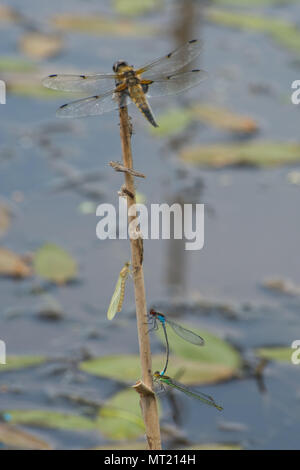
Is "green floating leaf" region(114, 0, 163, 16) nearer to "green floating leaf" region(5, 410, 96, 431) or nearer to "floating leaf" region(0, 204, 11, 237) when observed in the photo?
"floating leaf" region(0, 204, 11, 237)

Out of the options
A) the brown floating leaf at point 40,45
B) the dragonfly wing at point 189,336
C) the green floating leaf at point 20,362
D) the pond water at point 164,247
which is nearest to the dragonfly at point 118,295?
the dragonfly wing at point 189,336

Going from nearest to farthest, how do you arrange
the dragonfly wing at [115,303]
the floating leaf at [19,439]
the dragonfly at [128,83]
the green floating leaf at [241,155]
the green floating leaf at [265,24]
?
the dragonfly wing at [115,303], the dragonfly at [128,83], the floating leaf at [19,439], the green floating leaf at [241,155], the green floating leaf at [265,24]

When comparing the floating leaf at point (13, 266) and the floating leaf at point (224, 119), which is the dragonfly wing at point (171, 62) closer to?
the floating leaf at point (13, 266)

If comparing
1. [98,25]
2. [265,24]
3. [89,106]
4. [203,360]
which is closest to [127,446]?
[203,360]

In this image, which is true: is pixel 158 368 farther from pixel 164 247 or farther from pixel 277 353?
pixel 164 247

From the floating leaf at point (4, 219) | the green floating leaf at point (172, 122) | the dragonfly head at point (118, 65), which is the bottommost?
the dragonfly head at point (118, 65)
